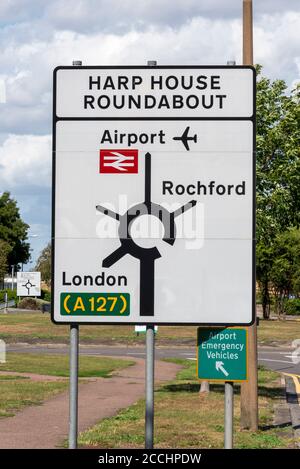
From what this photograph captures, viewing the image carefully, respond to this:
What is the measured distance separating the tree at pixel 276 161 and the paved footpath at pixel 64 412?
4761mm

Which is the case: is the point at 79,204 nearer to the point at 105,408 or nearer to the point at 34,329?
the point at 105,408

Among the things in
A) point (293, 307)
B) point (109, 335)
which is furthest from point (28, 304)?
point (109, 335)

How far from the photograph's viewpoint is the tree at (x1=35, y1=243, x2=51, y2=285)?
374 feet

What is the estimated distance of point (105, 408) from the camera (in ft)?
61.3

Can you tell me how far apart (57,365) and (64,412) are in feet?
43.3

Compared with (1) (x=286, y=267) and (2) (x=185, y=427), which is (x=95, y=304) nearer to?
(2) (x=185, y=427)

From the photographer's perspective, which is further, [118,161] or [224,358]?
[224,358]

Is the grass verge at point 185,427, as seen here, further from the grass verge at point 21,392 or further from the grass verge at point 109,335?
the grass verge at point 109,335

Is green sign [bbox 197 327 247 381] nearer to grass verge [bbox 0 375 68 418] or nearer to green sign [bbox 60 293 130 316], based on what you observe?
green sign [bbox 60 293 130 316]

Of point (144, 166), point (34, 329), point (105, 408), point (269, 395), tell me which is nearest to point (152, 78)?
point (144, 166)

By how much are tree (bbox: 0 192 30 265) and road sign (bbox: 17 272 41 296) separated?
29705 mm

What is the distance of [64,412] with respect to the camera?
57.8ft

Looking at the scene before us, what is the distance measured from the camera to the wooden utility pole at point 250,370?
1652 centimetres
